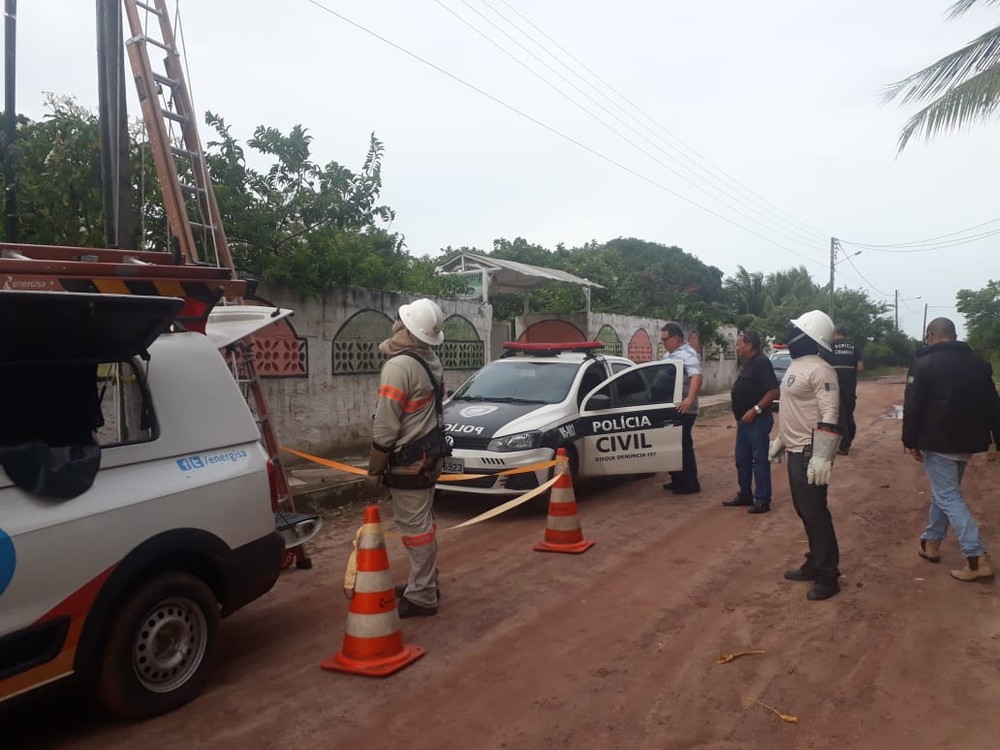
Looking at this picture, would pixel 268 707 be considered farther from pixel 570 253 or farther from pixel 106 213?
pixel 570 253

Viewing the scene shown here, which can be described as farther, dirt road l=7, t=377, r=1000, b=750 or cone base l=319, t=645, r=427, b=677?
cone base l=319, t=645, r=427, b=677

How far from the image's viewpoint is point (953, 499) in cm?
566

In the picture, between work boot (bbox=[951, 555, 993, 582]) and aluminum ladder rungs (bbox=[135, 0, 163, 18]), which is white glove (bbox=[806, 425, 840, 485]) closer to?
work boot (bbox=[951, 555, 993, 582])

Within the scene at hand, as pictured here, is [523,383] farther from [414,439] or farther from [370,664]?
[370,664]

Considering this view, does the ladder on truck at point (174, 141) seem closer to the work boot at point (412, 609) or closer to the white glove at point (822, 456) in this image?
the work boot at point (412, 609)

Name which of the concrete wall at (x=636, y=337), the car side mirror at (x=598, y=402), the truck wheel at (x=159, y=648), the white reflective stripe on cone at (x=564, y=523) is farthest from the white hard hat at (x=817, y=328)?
the concrete wall at (x=636, y=337)

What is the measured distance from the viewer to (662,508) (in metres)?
8.44

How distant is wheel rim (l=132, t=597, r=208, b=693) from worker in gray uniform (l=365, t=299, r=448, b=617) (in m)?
1.39

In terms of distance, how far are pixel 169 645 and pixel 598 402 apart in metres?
5.75

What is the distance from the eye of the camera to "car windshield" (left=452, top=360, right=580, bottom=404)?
8.80 m

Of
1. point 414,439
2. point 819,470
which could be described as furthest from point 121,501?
point 819,470

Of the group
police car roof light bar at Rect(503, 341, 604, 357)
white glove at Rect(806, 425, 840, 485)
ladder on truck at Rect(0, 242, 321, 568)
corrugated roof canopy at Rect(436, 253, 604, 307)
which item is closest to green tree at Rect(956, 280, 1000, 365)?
corrugated roof canopy at Rect(436, 253, 604, 307)

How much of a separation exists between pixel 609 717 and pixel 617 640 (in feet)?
3.24

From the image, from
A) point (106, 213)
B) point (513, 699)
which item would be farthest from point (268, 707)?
point (106, 213)
